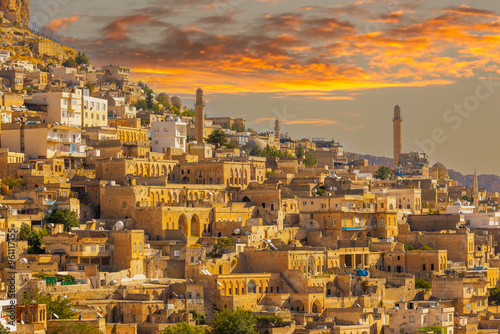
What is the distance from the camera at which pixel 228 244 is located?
56.8 m

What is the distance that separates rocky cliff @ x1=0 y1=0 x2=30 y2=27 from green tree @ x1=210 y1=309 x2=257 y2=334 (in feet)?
231

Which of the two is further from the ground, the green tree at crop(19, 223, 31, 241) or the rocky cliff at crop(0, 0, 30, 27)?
the rocky cliff at crop(0, 0, 30, 27)

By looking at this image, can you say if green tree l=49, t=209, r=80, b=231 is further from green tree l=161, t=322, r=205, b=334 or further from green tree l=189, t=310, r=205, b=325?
green tree l=161, t=322, r=205, b=334

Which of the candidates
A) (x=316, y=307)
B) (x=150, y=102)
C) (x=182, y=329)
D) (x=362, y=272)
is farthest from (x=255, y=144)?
(x=182, y=329)

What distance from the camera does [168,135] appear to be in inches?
2916

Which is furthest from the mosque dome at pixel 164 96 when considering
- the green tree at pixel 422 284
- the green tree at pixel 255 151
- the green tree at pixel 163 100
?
the green tree at pixel 422 284

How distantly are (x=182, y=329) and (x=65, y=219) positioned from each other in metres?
12.9

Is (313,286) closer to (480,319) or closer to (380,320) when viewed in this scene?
(380,320)

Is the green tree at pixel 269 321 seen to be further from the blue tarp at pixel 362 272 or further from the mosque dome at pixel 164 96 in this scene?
the mosque dome at pixel 164 96

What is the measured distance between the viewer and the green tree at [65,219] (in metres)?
56.5

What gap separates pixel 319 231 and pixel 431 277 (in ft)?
21.2

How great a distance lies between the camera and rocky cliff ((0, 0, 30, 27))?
372 ft

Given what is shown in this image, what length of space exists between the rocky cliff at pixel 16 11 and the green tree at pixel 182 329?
2820 inches

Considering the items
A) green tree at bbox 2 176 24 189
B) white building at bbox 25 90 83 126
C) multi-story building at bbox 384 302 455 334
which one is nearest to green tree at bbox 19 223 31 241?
green tree at bbox 2 176 24 189
